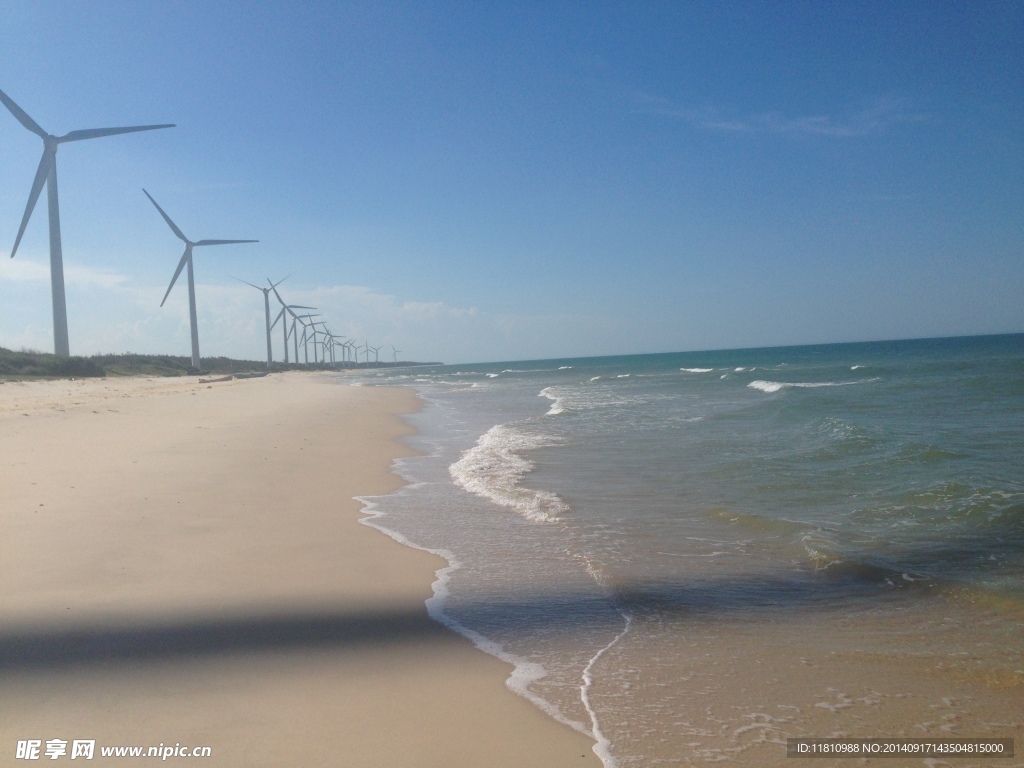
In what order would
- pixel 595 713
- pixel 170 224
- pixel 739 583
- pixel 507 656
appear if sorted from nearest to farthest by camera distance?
pixel 595 713
pixel 507 656
pixel 739 583
pixel 170 224

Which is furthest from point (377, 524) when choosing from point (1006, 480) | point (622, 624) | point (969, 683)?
point (1006, 480)

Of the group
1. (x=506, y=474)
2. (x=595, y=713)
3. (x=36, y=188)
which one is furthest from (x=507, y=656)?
(x=36, y=188)

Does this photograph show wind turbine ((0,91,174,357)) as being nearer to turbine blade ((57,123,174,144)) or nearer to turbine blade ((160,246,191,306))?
turbine blade ((57,123,174,144))

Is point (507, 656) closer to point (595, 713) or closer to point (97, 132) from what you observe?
point (595, 713)

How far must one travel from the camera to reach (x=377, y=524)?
8.44m

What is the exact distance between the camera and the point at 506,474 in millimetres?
12336

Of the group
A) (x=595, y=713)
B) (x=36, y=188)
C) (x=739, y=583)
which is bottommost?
(x=739, y=583)

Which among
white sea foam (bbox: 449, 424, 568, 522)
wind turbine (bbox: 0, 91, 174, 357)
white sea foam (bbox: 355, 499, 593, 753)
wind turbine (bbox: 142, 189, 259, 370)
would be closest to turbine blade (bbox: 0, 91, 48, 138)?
wind turbine (bbox: 0, 91, 174, 357)

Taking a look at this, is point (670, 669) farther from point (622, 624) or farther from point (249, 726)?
point (249, 726)

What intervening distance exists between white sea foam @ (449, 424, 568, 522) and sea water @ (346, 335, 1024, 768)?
0.09 m

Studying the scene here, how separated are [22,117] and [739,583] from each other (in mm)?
42943

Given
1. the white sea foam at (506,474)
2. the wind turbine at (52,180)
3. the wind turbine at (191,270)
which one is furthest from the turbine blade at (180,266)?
the white sea foam at (506,474)

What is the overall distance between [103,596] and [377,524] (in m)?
3.58

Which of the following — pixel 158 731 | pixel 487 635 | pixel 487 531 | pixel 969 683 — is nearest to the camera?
pixel 158 731
